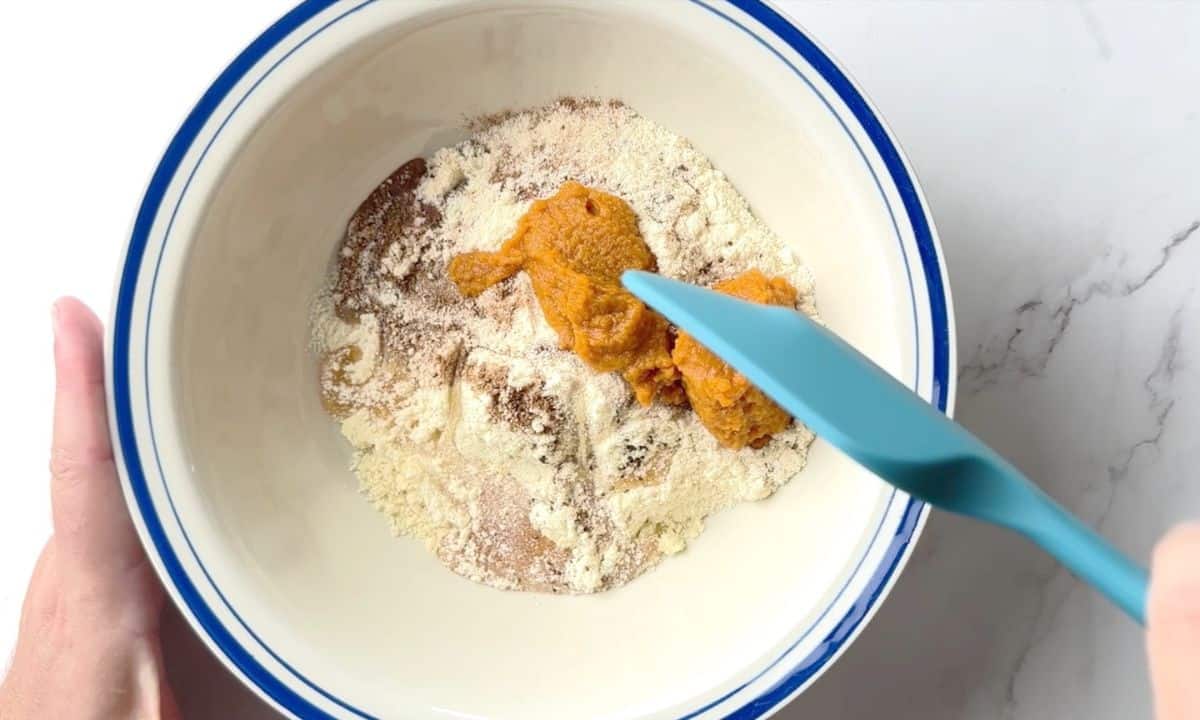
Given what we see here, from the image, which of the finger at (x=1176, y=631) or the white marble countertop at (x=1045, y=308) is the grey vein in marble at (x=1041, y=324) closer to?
the white marble countertop at (x=1045, y=308)

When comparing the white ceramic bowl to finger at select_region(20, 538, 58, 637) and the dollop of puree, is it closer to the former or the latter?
the dollop of puree

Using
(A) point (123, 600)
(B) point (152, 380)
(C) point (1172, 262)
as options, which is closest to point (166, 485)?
(B) point (152, 380)

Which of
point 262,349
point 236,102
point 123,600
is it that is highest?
point 236,102

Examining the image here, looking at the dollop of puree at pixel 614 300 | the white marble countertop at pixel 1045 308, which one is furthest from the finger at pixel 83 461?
the dollop of puree at pixel 614 300

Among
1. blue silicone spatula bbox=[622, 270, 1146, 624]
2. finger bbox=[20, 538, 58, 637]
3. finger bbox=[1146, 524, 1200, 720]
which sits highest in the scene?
finger bbox=[20, 538, 58, 637]

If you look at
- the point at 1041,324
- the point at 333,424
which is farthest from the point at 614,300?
the point at 1041,324

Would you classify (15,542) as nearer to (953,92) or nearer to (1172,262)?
Result: (953,92)

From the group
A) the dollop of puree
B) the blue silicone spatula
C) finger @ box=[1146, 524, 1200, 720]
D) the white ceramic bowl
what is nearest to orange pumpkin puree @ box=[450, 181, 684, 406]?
the dollop of puree
